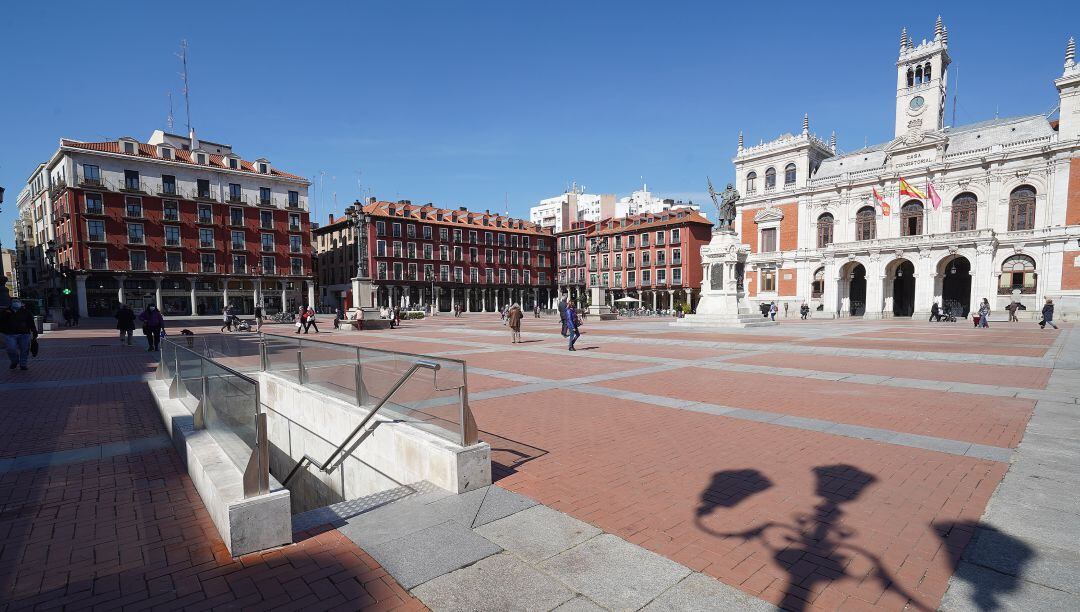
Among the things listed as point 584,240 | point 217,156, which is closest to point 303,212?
point 217,156

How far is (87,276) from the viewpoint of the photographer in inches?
1841

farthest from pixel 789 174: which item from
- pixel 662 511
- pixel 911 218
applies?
pixel 662 511

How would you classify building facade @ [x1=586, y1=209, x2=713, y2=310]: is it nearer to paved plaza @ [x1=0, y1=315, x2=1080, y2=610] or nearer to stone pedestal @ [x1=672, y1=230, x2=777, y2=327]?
stone pedestal @ [x1=672, y1=230, x2=777, y2=327]

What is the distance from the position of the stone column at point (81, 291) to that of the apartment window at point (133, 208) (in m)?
7.33

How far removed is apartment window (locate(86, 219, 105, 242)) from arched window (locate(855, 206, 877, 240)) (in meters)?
74.4

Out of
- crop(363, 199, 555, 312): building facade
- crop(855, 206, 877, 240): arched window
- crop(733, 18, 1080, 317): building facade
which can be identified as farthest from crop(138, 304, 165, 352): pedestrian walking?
crop(855, 206, 877, 240): arched window

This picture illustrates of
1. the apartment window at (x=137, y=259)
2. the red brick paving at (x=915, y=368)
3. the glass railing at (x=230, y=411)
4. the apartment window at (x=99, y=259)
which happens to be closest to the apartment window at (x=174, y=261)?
the apartment window at (x=137, y=259)

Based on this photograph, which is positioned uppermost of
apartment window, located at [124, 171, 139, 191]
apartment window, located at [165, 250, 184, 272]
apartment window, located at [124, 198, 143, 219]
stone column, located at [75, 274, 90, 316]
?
apartment window, located at [124, 171, 139, 191]

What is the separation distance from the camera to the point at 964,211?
4047 centimetres

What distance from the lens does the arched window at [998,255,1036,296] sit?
121 ft

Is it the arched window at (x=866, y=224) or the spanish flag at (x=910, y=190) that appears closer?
the spanish flag at (x=910, y=190)

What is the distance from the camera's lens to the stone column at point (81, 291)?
1827 inches

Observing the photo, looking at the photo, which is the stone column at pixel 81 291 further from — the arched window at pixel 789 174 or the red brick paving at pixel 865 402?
the arched window at pixel 789 174

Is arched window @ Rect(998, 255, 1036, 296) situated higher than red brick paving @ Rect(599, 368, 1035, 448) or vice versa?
arched window @ Rect(998, 255, 1036, 296)
